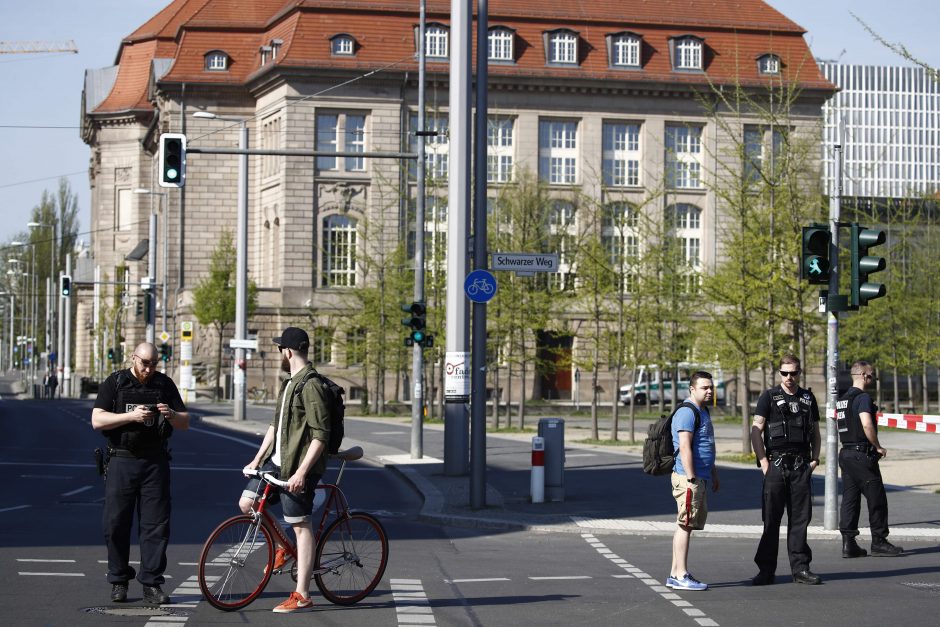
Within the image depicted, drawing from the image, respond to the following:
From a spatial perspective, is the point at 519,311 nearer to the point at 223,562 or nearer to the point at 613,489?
the point at 613,489

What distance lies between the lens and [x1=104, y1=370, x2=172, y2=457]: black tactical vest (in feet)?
33.6

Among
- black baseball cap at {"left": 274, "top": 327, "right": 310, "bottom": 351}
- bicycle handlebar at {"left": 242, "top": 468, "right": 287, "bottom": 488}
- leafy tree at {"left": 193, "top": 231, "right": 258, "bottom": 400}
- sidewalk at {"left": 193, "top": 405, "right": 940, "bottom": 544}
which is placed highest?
leafy tree at {"left": 193, "top": 231, "right": 258, "bottom": 400}

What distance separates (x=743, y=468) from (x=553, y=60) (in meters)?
43.6

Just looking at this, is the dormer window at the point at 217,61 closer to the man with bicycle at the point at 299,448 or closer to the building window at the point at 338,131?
the building window at the point at 338,131

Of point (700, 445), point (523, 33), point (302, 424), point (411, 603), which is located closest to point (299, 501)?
point (302, 424)

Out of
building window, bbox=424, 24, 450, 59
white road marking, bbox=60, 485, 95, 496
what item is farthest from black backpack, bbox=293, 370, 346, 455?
building window, bbox=424, 24, 450, 59

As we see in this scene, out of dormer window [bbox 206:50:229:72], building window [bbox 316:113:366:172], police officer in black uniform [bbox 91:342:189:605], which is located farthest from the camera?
dormer window [bbox 206:50:229:72]

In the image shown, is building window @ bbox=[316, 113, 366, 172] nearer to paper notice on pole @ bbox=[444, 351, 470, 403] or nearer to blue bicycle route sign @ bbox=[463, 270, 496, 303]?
paper notice on pole @ bbox=[444, 351, 470, 403]

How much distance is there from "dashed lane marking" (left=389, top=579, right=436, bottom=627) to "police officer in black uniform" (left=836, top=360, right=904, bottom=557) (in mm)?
4541

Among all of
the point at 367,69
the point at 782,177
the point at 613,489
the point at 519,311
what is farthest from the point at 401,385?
the point at 613,489

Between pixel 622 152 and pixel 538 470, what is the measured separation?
168 feet

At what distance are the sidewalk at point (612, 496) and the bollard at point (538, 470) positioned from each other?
196mm

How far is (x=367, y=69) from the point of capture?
63.5 metres

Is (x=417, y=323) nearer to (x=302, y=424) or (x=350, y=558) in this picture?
(x=350, y=558)
